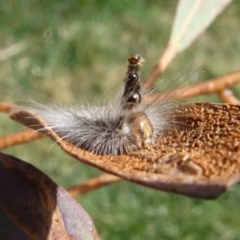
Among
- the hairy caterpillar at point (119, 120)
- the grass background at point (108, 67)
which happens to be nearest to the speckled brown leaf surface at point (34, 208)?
the hairy caterpillar at point (119, 120)

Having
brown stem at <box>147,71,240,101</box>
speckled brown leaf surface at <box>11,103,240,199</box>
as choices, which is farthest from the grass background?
speckled brown leaf surface at <box>11,103,240,199</box>

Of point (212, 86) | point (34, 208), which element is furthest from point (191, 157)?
point (212, 86)

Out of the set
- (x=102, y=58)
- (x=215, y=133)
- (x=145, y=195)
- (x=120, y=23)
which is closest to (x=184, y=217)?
(x=145, y=195)

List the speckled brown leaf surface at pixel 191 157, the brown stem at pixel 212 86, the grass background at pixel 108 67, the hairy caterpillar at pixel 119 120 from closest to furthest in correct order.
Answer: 1. the speckled brown leaf surface at pixel 191 157
2. the hairy caterpillar at pixel 119 120
3. the brown stem at pixel 212 86
4. the grass background at pixel 108 67

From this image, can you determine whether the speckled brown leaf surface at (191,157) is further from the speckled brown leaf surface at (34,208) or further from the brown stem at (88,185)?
the brown stem at (88,185)

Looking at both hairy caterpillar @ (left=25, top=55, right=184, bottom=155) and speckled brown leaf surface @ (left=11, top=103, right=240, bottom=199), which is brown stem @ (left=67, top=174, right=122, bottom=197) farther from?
speckled brown leaf surface @ (left=11, top=103, right=240, bottom=199)

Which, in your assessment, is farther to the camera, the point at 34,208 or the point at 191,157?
the point at 34,208

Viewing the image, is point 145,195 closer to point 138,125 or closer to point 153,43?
point 153,43

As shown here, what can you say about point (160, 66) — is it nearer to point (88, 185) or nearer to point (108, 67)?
point (88, 185)
